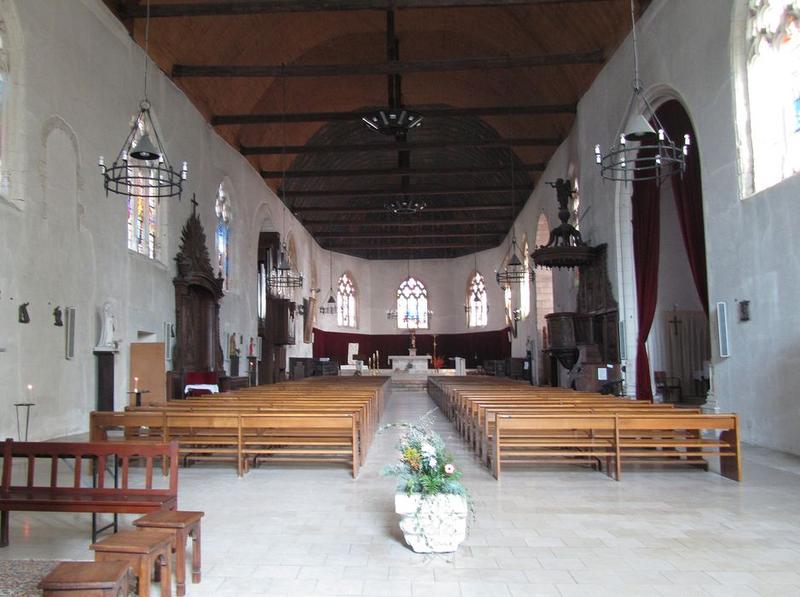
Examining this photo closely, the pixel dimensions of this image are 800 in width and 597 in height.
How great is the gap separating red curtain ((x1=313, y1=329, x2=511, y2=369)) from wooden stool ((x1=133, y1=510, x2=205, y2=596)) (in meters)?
30.1

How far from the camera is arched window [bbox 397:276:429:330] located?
39531mm

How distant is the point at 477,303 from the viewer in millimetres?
38219

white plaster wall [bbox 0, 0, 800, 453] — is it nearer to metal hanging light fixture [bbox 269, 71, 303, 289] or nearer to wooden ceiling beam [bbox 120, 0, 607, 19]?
wooden ceiling beam [bbox 120, 0, 607, 19]

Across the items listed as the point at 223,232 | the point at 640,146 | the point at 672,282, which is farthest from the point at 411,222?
the point at 640,146

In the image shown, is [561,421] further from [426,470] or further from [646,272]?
[646,272]

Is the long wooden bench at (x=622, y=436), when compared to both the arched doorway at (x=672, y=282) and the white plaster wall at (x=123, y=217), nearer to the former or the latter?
the white plaster wall at (x=123, y=217)

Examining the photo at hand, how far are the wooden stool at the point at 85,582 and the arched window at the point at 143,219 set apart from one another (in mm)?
10980

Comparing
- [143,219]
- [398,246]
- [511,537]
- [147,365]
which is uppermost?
[398,246]

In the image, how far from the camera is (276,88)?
782 inches

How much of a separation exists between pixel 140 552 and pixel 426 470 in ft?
6.24

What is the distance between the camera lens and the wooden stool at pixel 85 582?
2582 mm

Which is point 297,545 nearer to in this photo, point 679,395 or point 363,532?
point 363,532

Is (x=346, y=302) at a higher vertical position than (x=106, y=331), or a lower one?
higher

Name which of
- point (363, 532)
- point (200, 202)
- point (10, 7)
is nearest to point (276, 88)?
point (200, 202)
